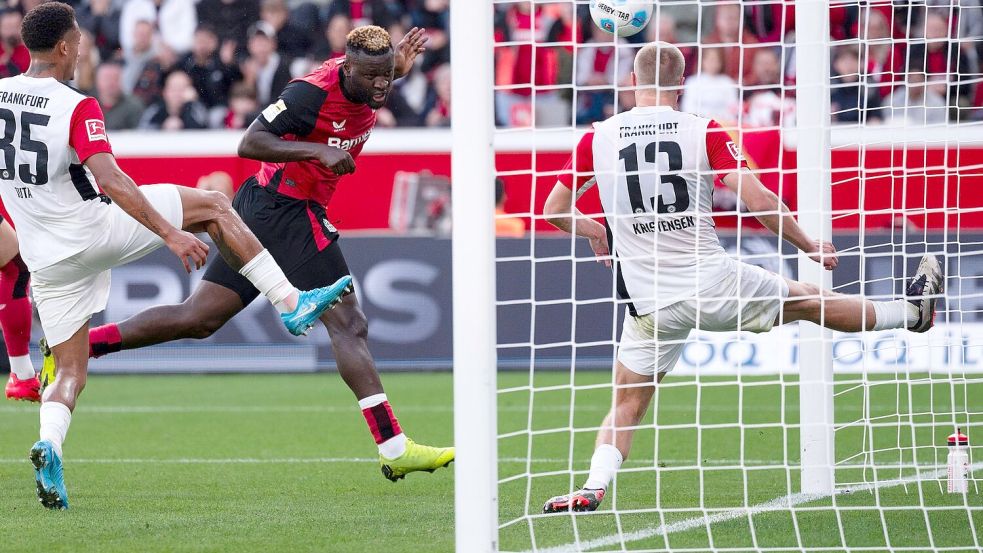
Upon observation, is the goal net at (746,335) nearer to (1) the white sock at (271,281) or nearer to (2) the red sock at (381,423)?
(2) the red sock at (381,423)

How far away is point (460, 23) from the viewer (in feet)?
13.7

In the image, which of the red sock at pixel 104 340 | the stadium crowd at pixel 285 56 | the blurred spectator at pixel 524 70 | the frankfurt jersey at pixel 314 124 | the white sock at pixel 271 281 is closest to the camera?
the white sock at pixel 271 281

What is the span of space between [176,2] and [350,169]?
39.2 ft

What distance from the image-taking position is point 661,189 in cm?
553

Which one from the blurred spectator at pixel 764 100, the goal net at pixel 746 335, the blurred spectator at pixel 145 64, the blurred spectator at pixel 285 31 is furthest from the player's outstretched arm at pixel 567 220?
the blurred spectator at pixel 145 64

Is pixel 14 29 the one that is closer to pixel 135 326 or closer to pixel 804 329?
pixel 135 326

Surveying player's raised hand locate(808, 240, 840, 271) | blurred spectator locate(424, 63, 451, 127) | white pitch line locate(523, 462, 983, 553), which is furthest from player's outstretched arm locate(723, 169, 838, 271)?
blurred spectator locate(424, 63, 451, 127)

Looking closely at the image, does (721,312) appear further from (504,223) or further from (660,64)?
(504,223)

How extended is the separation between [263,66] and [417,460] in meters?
11.1

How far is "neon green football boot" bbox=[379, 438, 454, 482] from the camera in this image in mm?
6062

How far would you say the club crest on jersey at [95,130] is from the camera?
5.47 metres

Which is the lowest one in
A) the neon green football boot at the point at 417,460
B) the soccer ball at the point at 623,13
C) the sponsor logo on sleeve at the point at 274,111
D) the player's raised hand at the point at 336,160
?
the neon green football boot at the point at 417,460

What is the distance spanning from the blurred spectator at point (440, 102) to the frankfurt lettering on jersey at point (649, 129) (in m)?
10.6

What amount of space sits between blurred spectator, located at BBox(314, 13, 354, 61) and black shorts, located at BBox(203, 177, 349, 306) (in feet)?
32.0
